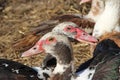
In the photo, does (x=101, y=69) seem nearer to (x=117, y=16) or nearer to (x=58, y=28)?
(x=58, y=28)

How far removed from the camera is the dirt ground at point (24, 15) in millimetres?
7573

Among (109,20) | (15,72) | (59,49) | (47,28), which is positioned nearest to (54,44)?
(59,49)

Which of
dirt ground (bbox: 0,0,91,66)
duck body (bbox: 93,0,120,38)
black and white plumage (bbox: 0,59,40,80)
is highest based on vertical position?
duck body (bbox: 93,0,120,38)

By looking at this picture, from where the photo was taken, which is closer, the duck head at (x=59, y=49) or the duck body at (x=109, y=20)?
the duck head at (x=59, y=49)

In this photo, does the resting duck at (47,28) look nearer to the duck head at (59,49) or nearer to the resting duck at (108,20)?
the resting duck at (108,20)

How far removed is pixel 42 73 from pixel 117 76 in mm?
945

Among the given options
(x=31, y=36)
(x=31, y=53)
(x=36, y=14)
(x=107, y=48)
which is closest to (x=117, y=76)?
(x=107, y=48)

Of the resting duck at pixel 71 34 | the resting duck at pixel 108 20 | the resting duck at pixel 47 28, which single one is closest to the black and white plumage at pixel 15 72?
the resting duck at pixel 71 34

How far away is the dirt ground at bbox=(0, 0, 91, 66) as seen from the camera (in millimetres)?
7573

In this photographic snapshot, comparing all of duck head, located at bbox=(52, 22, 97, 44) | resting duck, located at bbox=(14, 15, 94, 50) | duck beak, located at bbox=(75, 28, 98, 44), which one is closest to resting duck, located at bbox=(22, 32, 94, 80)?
duck head, located at bbox=(52, 22, 97, 44)

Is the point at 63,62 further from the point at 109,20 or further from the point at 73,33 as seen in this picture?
the point at 109,20

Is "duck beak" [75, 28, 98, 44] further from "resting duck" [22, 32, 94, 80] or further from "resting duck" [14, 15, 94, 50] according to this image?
"resting duck" [14, 15, 94, 50]

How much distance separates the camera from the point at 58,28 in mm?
5965

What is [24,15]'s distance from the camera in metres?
8.63
